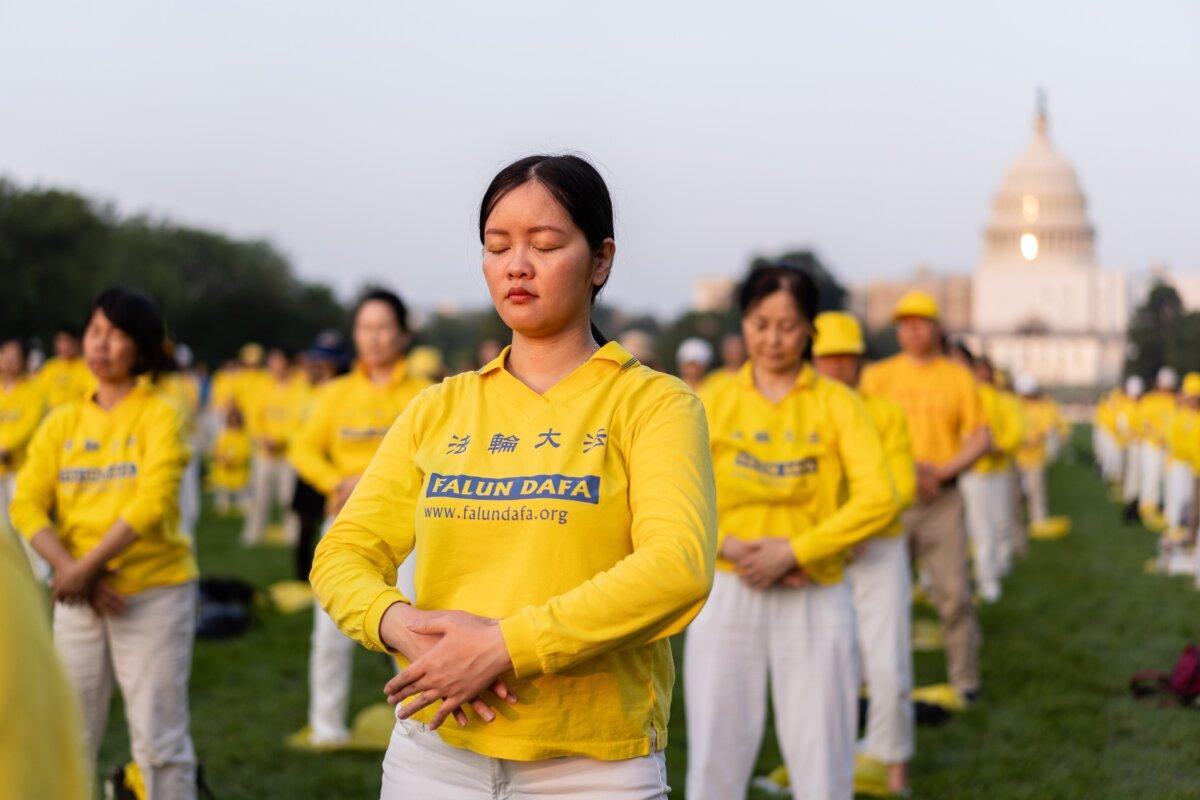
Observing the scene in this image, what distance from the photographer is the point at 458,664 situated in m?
2.60

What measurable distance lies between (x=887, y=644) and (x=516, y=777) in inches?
168

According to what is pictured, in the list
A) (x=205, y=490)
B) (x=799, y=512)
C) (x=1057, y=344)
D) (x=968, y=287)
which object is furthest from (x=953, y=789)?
(x=968, y=287)

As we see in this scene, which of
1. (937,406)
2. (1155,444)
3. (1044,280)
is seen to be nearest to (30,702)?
(937,406)

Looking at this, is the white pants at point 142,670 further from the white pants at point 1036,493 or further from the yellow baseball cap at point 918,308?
the white pants at point 1036,493

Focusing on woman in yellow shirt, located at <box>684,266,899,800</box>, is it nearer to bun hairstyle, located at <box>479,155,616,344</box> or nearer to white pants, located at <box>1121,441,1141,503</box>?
bun hairstyle, located at <box>479,155,616,344</box>

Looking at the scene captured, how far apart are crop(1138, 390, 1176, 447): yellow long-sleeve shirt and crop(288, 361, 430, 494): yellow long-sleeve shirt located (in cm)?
1509

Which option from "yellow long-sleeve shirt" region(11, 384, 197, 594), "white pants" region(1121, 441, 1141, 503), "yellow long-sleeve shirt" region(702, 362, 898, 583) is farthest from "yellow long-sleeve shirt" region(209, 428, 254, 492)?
"yellow long-sleeve shirt" region(702, 362, 898, 583)

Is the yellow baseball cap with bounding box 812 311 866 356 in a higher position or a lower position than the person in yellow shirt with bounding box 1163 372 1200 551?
higher

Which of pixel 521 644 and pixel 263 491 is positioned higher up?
pixel 521 644

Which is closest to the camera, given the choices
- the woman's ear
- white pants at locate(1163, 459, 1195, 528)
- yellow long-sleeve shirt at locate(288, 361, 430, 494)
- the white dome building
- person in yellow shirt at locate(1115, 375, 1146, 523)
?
the woman's ear

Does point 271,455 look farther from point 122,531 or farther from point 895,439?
point 122,531

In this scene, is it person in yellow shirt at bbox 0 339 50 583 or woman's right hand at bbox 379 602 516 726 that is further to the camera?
person in yellow shirt at bbox 0 339 50 583

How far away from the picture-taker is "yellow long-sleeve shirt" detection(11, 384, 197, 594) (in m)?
5.09

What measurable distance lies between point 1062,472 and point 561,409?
125 ft
